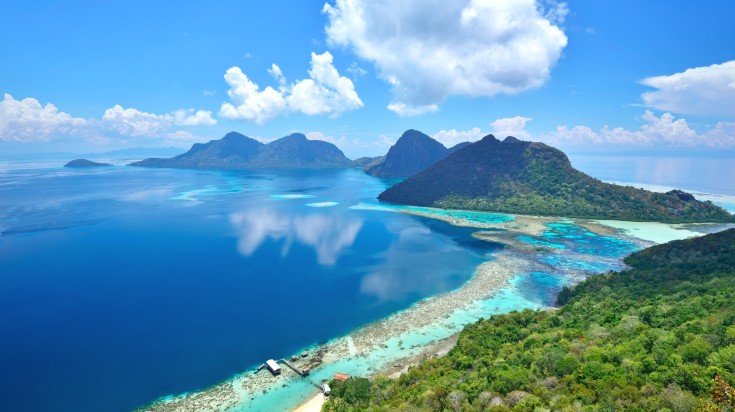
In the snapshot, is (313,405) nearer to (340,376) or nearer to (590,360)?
(340,376)

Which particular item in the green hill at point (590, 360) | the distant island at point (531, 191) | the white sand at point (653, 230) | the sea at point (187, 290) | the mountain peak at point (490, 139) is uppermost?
the mountain peak at point (490, 139)

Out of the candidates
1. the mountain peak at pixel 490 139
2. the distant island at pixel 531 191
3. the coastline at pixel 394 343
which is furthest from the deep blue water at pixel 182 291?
the mountain peak at pixel 490 139

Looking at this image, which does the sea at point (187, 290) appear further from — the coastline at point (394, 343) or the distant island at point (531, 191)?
the distant island at point (531, 191)

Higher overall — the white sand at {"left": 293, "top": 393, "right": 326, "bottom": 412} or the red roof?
the red roof

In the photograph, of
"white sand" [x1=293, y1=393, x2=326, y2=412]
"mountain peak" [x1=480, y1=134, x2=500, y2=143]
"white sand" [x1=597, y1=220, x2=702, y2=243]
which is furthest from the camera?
"mountain peak" [x1=480, y1=134, x2=500, y2=143]

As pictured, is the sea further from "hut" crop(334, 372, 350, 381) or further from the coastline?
"hut" crop(334, 372, 350, 381)

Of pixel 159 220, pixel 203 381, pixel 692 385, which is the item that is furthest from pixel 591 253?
pixel 159 220

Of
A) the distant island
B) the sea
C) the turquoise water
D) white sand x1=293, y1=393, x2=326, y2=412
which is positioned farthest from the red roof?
the distant island
